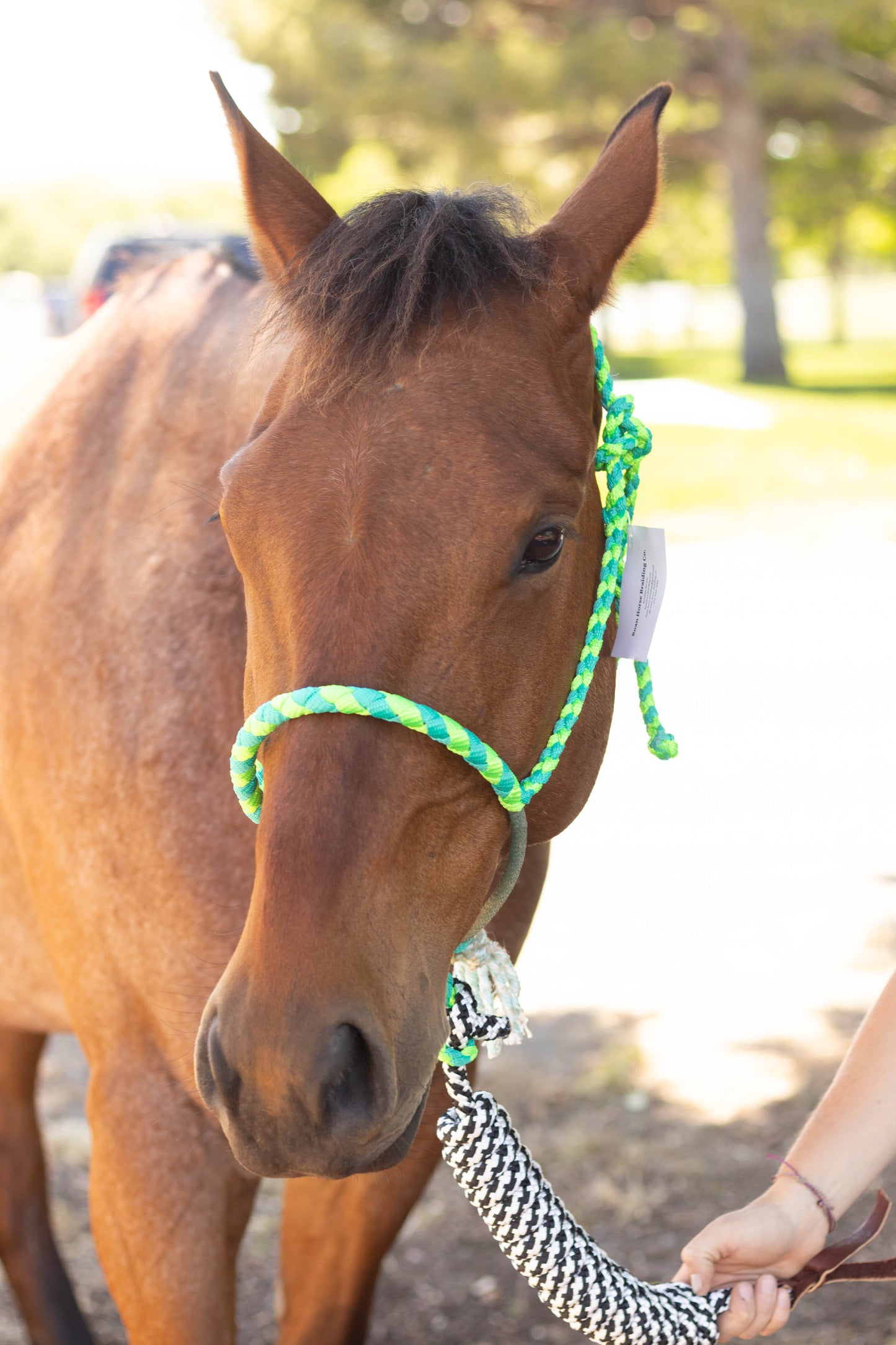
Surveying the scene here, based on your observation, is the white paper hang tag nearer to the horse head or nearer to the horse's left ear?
the horse head

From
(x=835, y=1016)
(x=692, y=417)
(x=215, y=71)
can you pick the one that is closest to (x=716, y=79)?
(x=692, y=417)

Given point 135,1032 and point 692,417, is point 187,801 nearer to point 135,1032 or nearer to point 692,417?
point 135,1032

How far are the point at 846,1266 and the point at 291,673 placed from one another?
1262 mm

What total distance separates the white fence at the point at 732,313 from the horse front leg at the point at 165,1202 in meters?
40.1

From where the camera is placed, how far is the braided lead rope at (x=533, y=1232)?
1.77 m

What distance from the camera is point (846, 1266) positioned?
1.92 m

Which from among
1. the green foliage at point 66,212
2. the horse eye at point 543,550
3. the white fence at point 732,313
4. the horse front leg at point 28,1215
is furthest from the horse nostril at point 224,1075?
the green foliage at point 66,212

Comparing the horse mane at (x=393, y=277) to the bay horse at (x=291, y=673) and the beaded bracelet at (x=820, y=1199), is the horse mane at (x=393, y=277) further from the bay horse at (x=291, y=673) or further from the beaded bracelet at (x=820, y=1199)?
the beaded bracelet at (x=820, y=1199)

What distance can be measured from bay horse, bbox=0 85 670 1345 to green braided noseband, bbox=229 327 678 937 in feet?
0.07

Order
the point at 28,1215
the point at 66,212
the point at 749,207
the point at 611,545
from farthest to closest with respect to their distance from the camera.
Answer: the point at 66,212
the point at 749,207
the point at 28,1215
the point at 611,545

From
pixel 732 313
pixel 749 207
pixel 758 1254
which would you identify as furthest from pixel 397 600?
pixel 732 313

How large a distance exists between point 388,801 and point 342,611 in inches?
8.5

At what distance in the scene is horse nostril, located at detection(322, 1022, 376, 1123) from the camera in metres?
1.28

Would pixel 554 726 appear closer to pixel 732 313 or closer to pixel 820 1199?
pixel 820 1199
